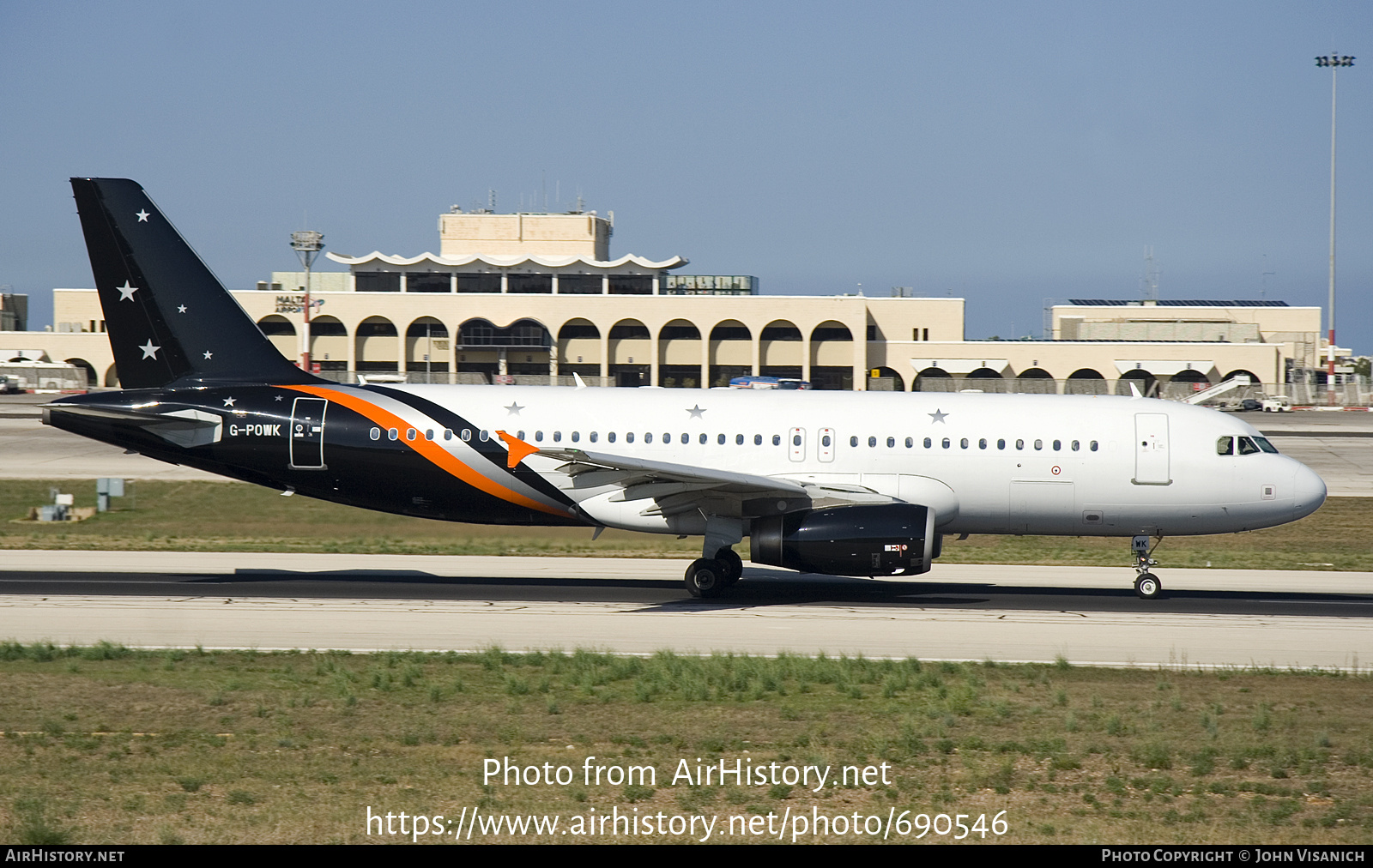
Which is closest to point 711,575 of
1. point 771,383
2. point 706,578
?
point 706,578

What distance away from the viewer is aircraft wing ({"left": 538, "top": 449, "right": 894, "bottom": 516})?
849 inches

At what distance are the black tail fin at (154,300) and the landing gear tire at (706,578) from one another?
29.7 feet

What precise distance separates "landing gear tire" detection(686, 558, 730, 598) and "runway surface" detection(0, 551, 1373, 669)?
1.41 ft

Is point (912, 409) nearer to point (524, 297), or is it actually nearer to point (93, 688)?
point (93, 688)

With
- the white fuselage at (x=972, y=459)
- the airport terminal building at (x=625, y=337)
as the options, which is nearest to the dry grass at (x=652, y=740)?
the white fuselage at (x=972, y=459)

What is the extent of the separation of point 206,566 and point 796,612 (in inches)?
541

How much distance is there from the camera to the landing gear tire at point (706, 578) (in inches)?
911

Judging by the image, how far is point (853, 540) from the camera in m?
21.5

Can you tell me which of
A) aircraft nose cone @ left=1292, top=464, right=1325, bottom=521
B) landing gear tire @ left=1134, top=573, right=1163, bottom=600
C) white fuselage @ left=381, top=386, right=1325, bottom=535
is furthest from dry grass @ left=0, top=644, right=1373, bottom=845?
aircraft nose cone @ left=1292, top=464, right=1325, bottom=521

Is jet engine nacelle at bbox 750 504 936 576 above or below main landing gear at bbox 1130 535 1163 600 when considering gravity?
above

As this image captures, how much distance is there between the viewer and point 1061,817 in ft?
34.6

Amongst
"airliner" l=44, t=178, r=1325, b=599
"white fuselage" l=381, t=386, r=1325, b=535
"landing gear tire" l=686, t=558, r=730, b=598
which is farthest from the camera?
"white fuselage" l=381, t=386, r=1325, b=535

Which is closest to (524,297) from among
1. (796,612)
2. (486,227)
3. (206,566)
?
(486,227)

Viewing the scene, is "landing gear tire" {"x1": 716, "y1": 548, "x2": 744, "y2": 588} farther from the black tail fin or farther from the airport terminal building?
the airport terminal building
